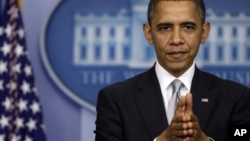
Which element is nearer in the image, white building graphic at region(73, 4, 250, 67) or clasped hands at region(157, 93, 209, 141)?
clasped hands at region(157, 93, 209, 141)

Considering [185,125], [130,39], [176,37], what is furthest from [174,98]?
[130,39]

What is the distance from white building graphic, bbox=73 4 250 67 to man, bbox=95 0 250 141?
1.03m

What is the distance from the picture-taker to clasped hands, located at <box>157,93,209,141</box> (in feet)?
Result: 4.71

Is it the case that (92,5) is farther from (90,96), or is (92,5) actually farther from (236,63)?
(236,63)

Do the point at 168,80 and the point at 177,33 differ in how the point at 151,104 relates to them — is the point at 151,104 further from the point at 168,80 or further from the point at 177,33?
the point at 177,33

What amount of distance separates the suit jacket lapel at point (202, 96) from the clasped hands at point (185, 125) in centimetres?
21

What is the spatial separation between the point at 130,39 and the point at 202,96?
1.15 m

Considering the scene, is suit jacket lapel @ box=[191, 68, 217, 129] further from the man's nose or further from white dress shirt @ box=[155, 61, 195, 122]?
the man's nose

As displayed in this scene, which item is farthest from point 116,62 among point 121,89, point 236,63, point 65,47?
point 121,89

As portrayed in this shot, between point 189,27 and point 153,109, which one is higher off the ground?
point 189,27

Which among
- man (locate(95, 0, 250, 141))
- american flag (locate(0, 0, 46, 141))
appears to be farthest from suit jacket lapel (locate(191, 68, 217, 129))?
american flag (locate(0, 0, 46, 141))

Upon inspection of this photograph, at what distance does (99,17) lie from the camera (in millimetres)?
2842

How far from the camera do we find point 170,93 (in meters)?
1.79

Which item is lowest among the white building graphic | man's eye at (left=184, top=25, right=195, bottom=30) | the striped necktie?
the striped necktie
